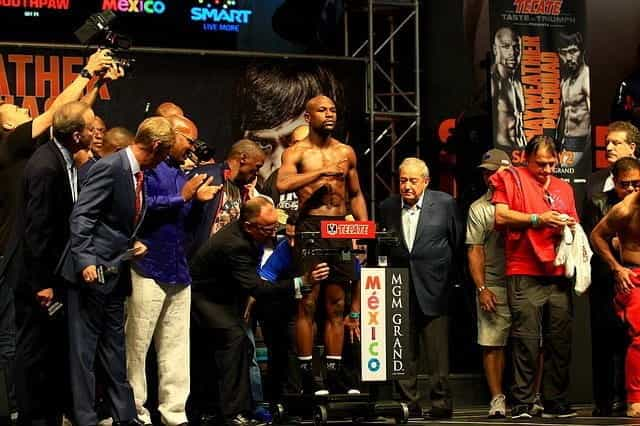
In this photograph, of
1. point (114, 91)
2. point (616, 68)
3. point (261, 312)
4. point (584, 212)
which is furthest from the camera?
point (616, 68)

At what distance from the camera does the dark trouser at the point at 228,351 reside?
780 cm

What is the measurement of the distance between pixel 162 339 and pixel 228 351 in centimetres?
53

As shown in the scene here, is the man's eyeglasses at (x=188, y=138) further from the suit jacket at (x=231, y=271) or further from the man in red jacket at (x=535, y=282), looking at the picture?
the man in red jacket at (x=535, y=282)

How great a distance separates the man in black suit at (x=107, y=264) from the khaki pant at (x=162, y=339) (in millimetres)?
288

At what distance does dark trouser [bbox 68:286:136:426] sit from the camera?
670cm

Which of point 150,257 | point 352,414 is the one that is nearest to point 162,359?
point 150,257

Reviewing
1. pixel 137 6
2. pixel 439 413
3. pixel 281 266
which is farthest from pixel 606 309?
pixel 137 6

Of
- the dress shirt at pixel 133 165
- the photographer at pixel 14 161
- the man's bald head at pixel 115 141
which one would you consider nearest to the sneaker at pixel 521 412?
the man's bald head at pixel 115 141

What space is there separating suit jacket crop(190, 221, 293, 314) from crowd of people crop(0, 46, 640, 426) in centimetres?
1

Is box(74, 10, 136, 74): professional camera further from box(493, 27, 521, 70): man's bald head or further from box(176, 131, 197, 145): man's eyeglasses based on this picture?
box(493, 27, 521, 70): man's bald head

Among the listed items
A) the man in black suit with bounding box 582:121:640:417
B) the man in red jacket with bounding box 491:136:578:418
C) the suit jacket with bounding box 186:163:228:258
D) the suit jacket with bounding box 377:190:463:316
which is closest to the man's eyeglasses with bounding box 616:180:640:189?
the man in black suit with bounding box 582:121:640:417

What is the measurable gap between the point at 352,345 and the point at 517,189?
150 cm

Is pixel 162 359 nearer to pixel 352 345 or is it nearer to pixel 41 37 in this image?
pixel 352 345

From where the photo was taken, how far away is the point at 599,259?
9.05 metres
